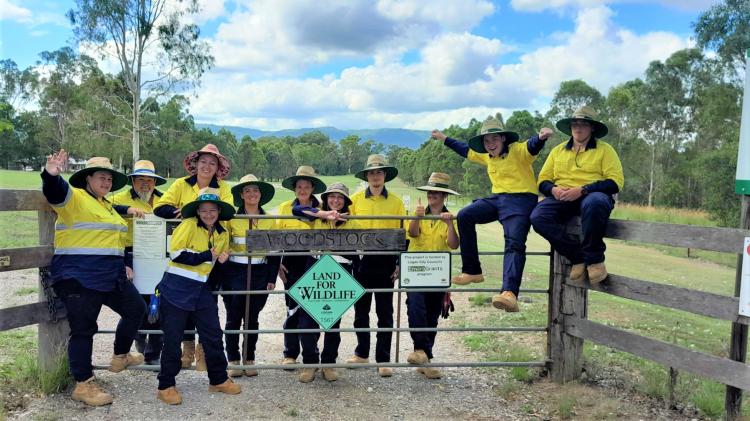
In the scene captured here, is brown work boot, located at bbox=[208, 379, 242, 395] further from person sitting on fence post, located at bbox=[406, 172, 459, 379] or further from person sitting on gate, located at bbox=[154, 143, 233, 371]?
person sitting on fence post, located at bbox=[406, 172, 459, 379]

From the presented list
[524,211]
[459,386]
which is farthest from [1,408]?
[524,211]

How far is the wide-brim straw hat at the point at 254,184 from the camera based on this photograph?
18.5 feet

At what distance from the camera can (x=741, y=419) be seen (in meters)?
4.45

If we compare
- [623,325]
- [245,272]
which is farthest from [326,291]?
[623,325]

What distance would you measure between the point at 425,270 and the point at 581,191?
157 cm

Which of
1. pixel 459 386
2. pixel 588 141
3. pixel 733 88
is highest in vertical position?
pixel 733 88

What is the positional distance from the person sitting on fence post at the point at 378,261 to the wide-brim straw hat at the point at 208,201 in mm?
1301

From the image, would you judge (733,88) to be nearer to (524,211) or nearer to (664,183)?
(664,183)

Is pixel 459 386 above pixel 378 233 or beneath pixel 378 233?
beneath

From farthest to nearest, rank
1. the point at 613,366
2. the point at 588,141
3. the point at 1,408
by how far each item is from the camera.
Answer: the point at 613,366 → the point at 588,141 → the point at 1,408

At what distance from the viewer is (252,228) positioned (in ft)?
18.0

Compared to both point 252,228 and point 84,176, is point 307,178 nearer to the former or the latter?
point 252,228

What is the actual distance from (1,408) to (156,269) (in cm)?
158

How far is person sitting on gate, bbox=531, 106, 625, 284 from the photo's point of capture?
4766 mm
